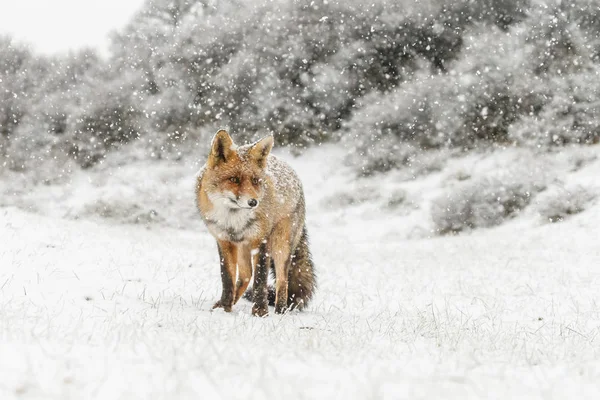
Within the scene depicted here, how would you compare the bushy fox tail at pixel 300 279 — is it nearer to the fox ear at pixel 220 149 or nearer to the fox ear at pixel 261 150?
the fox ear at pixel 261 150

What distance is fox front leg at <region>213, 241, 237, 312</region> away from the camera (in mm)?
6590

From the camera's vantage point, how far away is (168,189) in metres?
31.6

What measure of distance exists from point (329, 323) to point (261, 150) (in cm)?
231

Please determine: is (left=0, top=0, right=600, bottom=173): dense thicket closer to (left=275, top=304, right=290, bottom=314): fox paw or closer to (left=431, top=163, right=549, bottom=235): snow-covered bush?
(left=431, top=163, right=549, bottom=235): snow-covered bush

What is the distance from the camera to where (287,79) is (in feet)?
115

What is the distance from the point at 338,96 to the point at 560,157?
587 inches

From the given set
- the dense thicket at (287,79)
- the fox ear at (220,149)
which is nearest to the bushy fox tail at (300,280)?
the fox ear at (220,149)

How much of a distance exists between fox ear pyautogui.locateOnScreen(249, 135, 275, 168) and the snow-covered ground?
6.35 feet

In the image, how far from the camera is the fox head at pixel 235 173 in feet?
19.5

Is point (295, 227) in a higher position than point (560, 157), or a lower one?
lower

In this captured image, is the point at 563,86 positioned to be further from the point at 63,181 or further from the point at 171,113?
the point at 63,181

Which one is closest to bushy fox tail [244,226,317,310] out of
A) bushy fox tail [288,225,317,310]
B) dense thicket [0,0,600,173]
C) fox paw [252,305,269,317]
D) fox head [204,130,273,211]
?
bushy fox tail [288,225,317,310]

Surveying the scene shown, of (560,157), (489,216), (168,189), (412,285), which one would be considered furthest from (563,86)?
(168,189)

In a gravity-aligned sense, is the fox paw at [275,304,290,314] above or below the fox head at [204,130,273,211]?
below
